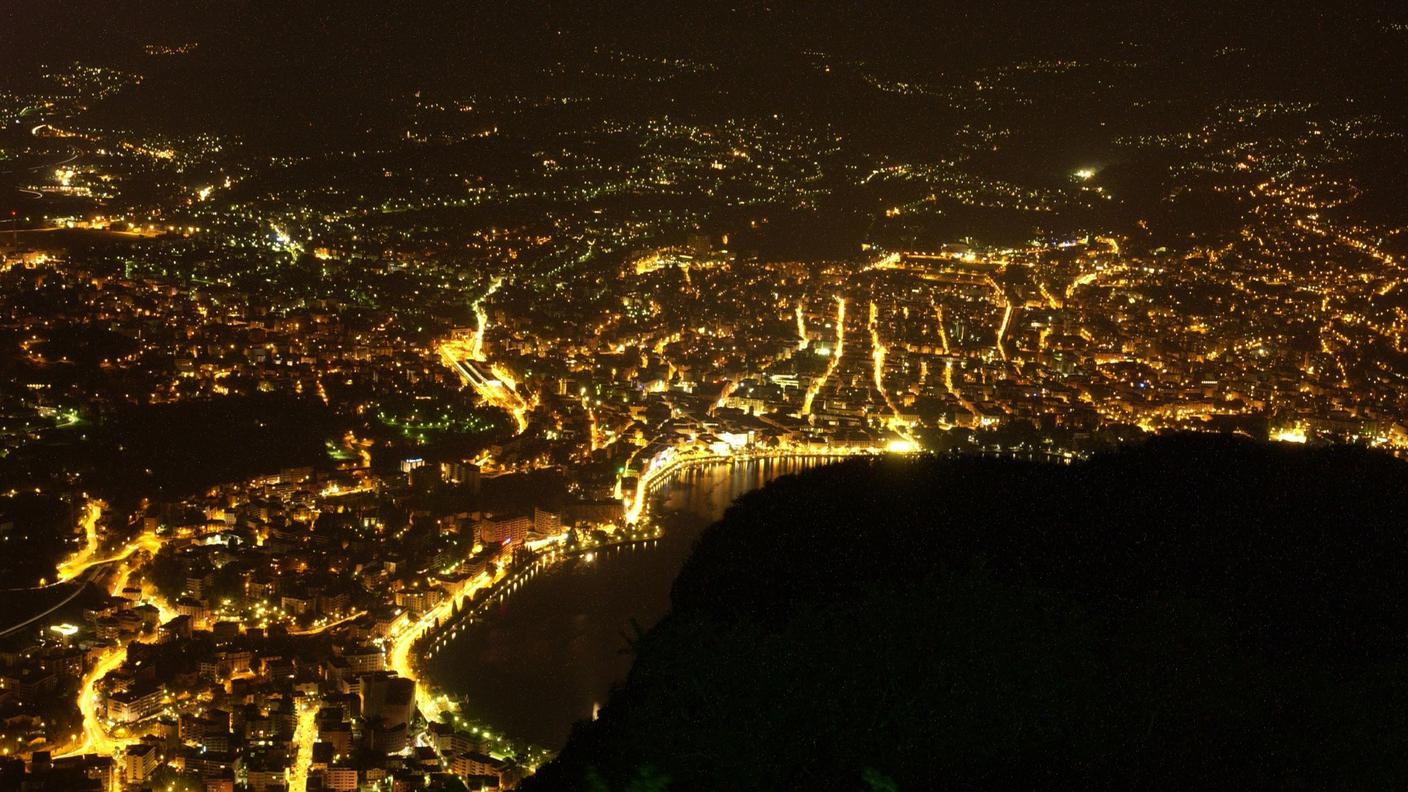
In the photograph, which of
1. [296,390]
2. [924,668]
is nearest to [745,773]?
[924,668]

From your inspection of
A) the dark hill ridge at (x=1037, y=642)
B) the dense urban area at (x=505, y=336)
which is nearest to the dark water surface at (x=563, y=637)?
the dense urban area at (x=505, y=336)

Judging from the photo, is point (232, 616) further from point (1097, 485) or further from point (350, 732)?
point (1097, 485)

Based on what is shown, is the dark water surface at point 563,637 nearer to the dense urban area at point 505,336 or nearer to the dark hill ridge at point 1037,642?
the dense urban area at point 505,336

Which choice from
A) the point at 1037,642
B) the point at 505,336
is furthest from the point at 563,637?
the point at 505,336

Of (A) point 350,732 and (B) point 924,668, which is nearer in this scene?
(B) point 924,668

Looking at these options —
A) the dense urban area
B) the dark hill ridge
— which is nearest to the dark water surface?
the dense urban area

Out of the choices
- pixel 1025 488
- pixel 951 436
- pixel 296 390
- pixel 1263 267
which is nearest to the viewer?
pixel 1025 488

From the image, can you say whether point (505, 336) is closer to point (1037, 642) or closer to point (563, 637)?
point (563, 637)

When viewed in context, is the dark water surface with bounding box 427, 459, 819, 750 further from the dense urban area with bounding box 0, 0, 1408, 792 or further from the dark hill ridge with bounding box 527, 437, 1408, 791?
the dark hill ridge with bounding box 527, 437, 1408, 791
